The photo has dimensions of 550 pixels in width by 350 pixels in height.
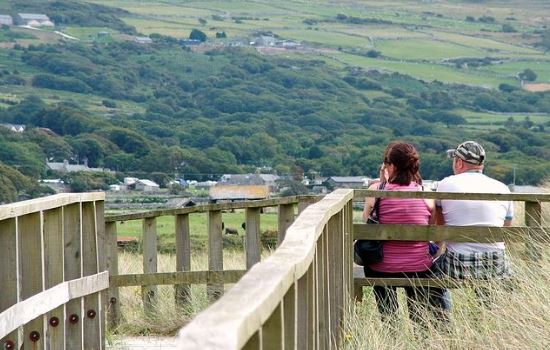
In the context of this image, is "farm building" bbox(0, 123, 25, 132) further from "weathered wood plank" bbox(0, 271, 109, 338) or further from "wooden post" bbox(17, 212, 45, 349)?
"wooden post" bbox(17, 212, 45, 349)

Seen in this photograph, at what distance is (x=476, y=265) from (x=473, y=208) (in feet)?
1.46

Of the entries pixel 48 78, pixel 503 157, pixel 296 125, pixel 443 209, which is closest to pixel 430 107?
pixel 296 125

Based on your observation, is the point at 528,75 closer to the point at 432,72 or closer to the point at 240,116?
the point at 432,72

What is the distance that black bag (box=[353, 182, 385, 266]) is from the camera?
360 inches

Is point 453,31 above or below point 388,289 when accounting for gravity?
below

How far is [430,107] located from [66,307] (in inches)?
5763

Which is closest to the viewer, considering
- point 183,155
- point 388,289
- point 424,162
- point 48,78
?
point 388,289

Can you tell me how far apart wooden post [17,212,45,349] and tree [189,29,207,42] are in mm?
181321

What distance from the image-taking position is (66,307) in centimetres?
787

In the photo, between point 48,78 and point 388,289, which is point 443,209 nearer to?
point 388,289

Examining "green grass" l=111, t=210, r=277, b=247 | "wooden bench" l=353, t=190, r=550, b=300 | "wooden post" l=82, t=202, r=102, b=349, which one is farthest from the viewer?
"green grass" l=111, t=210, r=277, b=247

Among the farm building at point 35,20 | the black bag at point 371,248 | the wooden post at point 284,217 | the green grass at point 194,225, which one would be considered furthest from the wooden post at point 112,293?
the farm building at point 35,20

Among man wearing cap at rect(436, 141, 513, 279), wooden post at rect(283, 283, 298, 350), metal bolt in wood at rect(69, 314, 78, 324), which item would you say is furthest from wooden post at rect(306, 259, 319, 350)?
man wearing cap at rect(436, 141, 513, 279)

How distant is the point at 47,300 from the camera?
7254 millimetres
